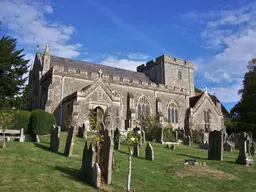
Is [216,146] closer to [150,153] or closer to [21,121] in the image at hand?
[150,153]

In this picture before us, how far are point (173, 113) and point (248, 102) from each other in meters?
9.54

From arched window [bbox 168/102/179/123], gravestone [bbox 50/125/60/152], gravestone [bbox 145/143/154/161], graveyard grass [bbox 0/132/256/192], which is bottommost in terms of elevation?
graveyard grass [bbox 0/132/256/192]

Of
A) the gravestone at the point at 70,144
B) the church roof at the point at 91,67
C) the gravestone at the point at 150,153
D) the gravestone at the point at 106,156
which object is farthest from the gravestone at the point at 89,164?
the church roof at the point at 91,67

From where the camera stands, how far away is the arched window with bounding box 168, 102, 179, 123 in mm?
35719

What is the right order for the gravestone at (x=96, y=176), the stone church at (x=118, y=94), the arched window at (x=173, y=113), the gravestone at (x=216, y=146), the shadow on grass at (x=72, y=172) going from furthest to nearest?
the arched window at (x=173, y=113) < the stone church at (x=118, y=94) < the gravestone at (x=216, y=146) < the shadow on grass at (x=72, y=172) < the gravestone at (x=96, y=176)

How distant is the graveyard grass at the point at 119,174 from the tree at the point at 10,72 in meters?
12.6

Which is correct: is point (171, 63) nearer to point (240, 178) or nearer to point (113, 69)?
point (113, 69)

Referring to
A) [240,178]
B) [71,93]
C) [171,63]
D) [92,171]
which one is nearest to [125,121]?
[71,93]

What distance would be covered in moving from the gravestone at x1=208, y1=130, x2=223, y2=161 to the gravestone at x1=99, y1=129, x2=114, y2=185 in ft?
26.5

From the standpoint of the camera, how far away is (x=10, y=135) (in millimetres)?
17625

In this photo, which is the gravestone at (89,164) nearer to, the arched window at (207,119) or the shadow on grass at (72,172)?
the shadow on grass at (72,172)

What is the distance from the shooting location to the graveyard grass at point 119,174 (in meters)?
8.35

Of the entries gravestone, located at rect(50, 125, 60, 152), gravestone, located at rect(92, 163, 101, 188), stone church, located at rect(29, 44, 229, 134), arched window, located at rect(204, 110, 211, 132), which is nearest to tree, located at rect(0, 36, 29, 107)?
stone church, located at rect(29, 44, 229, 134)

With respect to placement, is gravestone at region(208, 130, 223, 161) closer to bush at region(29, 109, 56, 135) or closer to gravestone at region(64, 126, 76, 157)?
gravestone at region(64, 126, 76, 157)
